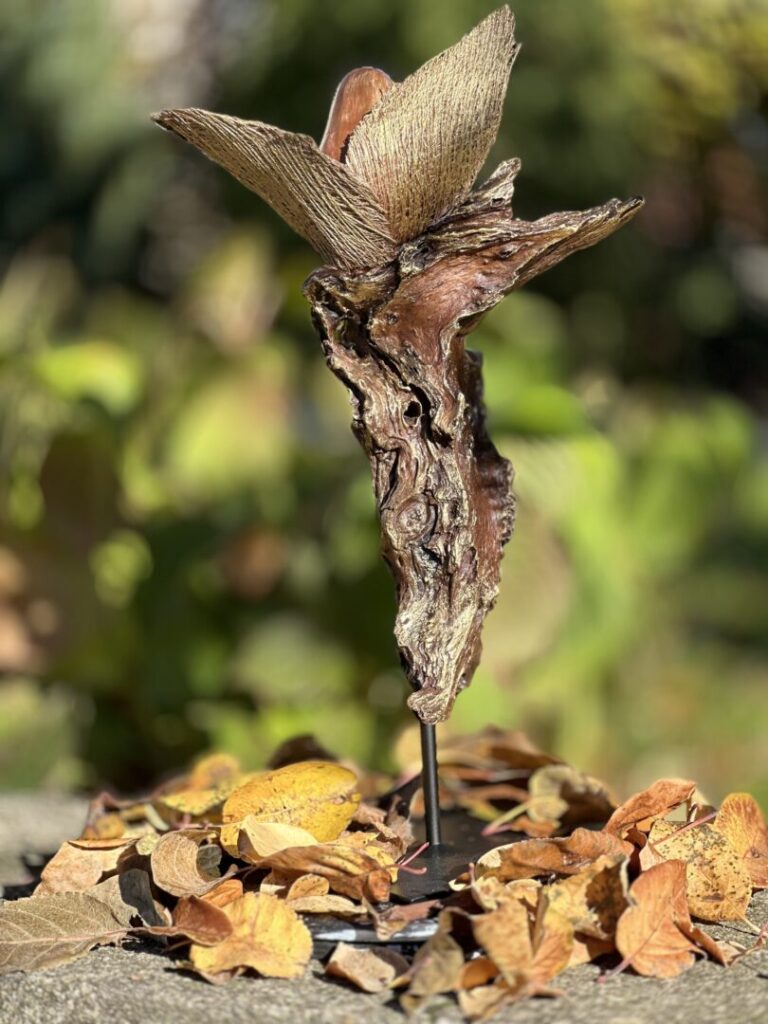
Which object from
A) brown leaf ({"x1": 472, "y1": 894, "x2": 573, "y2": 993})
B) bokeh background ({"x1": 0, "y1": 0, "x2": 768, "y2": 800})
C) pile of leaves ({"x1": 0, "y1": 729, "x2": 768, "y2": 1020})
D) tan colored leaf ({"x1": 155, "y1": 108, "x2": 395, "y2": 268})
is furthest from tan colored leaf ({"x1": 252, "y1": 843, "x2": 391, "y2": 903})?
bokeh background ({"x1": 0, "y1": 0, "x2": 768, "y2": 800})

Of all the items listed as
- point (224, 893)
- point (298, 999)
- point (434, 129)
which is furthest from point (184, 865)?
point (434, 129)

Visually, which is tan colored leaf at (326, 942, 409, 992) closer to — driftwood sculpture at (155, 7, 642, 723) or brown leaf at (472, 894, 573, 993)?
brown leaf at (472, 894, 573, 993)

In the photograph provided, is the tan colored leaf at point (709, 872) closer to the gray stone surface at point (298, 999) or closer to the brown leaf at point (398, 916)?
the gray stone surface at point (298, 999)

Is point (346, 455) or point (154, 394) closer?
point (346, 455)

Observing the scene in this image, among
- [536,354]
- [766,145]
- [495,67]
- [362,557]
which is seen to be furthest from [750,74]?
[495,67]

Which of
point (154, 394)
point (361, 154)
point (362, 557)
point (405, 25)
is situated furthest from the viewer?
point (405, 25)

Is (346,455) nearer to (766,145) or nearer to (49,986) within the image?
(49,986)
